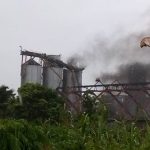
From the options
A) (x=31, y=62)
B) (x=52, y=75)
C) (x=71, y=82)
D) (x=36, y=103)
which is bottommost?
(x=36, y=103)

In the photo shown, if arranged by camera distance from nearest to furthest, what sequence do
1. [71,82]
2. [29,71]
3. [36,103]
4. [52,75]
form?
[36,103] < [29,71] < [52,75] < [71,82]

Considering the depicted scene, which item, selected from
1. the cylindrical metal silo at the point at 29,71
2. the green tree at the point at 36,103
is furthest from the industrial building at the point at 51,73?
the green tree at the point at 36,103

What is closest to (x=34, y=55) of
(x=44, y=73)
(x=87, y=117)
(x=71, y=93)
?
(x=44, y=73)

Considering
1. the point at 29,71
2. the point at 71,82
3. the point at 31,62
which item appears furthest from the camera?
the point at 71,82

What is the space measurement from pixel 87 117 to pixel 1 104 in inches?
1142

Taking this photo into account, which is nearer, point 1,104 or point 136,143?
point 136,143

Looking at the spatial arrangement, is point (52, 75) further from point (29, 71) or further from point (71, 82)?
point (29, 71)

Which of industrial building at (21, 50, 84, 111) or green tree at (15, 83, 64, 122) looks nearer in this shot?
green tree at (15, 83, 64, 122)

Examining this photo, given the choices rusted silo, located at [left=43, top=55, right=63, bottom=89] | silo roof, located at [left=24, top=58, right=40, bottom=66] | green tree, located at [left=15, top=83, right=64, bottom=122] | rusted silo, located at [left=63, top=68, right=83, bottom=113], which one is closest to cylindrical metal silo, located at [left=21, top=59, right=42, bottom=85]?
silo roof, located at [left=24, top=58, right=40, bottom=66]

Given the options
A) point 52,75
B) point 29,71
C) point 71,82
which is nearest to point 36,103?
point 29,71

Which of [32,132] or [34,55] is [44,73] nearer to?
[34,55]

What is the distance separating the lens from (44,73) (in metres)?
44.6

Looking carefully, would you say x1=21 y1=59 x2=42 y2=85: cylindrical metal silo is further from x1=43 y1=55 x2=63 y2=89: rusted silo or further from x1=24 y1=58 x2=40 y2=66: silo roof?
x1=43 y1=55 x2=63 y2=89: rusted silo

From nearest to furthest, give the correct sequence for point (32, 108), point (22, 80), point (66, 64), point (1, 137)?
point (1, 137) < point (32, 108) < point (22, 80) < point (66, 64)
